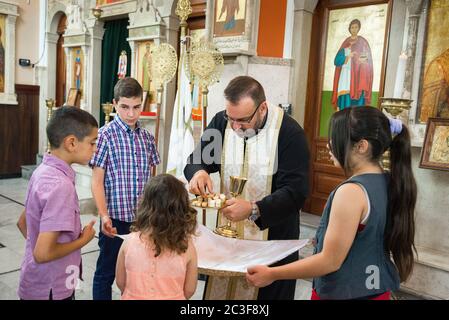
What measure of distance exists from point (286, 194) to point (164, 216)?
704 millimetres

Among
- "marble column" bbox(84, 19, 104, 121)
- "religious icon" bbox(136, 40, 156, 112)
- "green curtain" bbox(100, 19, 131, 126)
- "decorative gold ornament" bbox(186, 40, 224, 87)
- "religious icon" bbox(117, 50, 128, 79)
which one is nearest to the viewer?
"decorative gold ornament" bbox(186, 40, 224, 87)

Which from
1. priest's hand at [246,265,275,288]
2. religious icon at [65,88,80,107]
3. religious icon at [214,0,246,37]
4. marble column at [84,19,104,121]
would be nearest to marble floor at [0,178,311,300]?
priest's hand at [246,265,275,288]

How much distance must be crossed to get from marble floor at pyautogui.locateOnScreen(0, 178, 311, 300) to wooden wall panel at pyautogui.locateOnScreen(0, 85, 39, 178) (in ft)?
7.26

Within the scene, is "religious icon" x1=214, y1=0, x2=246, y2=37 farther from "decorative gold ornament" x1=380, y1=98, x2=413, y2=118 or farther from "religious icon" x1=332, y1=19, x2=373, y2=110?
"decorative gold ornament" x1=380, y1=98, x2=413, y2=118

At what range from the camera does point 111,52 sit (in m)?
7.32

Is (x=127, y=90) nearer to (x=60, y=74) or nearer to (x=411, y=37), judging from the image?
(x=411, y=37)

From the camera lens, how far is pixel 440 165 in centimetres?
327

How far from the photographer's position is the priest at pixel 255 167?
6.32 ft

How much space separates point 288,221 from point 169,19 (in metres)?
4.75

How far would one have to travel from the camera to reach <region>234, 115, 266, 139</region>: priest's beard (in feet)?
6.98

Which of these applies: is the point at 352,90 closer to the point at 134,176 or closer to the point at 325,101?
the point at 325,101

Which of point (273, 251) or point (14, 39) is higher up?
point (14, 39)

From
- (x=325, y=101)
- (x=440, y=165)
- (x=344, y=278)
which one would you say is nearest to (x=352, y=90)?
(x=325, y=101)

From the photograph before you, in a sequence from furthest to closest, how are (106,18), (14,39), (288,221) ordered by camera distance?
(14,39) → (106,18) → (288,221)
